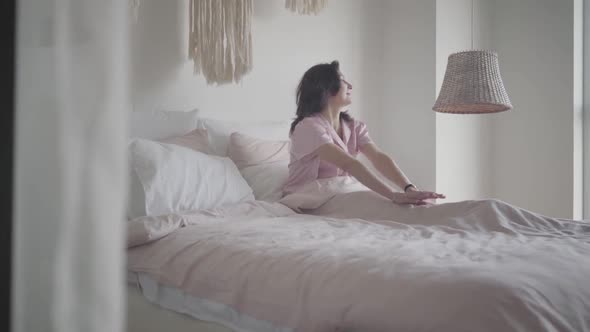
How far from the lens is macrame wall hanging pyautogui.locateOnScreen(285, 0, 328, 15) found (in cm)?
257

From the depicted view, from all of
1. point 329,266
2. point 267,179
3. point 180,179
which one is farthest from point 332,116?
point 329,266

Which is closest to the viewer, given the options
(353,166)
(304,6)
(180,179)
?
(180,179)

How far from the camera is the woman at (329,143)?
183 cm

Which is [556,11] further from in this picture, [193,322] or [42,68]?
[42,68]

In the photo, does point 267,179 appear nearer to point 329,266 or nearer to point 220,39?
point 220,39

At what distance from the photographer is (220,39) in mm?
2168

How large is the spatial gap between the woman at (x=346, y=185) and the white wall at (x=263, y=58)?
393 mm

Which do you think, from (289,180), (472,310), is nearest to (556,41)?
(289,180)

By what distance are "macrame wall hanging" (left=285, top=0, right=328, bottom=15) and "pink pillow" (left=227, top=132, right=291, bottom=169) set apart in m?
0.84

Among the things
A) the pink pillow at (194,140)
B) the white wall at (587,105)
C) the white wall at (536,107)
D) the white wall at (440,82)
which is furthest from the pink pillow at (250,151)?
the white wall at (587,105)

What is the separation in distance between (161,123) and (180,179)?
19.2 inches

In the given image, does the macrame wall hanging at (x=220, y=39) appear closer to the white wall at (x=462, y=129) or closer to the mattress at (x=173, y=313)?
the mattress at (x=173, y=313)

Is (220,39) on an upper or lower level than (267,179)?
upper

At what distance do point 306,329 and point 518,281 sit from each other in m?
0.36
